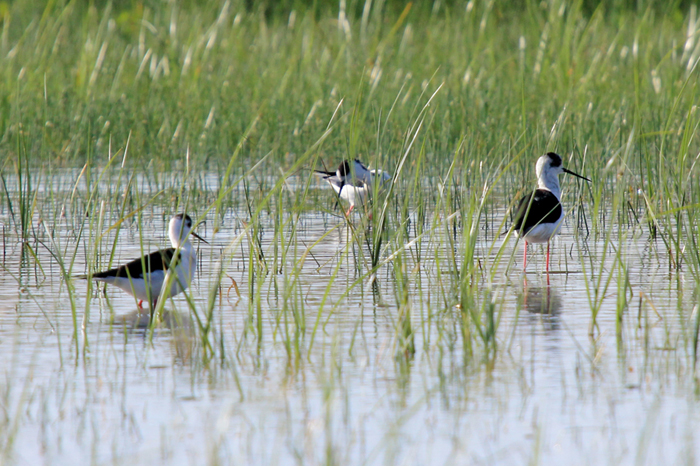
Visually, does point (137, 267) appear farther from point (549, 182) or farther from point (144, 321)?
point (549, 182)

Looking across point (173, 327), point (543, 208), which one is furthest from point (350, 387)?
point (543, 208)

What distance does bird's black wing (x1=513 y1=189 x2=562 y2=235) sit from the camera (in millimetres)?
6874

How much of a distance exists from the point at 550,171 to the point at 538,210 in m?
0.91

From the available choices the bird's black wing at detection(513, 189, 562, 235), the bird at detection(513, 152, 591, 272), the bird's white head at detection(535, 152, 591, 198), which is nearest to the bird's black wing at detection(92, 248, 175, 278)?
the bird at detection(513, 152, 591, 272)

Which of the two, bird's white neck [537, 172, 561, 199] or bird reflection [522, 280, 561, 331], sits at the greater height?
bird's white neck [537, 172, 561, 199]

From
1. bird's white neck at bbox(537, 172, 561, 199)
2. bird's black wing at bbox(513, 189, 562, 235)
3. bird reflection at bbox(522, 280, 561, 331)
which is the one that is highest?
bird's white neck at bbox(537, 172, 561, 199)

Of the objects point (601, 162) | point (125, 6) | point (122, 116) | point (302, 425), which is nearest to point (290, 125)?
point (122, 116)

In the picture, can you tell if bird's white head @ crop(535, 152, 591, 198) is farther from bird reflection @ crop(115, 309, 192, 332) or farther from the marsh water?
bird reflection @ crop(115, 309, 192, 332)

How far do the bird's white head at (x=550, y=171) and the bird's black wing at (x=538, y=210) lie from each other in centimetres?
18

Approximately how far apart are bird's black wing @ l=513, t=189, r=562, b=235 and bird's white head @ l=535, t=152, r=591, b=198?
0.18 m

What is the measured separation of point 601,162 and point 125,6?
13.5 m

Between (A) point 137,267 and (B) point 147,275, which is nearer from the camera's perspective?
(B) point 147,275

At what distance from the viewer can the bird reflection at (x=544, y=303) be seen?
5225 millimetres

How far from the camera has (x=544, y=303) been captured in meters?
5.68
